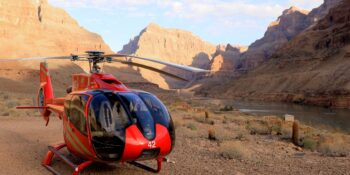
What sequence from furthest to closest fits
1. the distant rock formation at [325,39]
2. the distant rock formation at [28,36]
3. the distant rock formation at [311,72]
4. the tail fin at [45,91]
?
the distant rock formation at [28,36] → the distant rock formation at [325,39] → the distant rock formation at [311,72] → the tail fin at [45,91]

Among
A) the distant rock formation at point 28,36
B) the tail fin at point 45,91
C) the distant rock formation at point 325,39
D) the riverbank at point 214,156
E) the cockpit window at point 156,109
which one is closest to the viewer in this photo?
the cockpit window at point 156,109

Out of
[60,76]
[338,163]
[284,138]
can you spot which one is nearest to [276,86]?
[60,76]

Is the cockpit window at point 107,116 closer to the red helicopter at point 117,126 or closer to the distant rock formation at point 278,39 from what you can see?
the red helicopter at point 117,126

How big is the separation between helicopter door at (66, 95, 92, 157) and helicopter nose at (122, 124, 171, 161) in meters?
0.86

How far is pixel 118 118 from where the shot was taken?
22.8 ft

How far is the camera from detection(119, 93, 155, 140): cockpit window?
6.88 metres

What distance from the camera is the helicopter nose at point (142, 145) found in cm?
666

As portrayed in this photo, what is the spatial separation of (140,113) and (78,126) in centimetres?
136

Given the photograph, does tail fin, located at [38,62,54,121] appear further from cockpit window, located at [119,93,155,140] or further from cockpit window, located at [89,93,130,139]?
cockpit window, located at [119,93,155,140]

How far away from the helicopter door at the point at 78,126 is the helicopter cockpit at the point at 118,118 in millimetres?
302

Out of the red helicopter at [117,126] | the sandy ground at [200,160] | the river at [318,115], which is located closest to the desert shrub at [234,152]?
the sandy ground at [200,160]

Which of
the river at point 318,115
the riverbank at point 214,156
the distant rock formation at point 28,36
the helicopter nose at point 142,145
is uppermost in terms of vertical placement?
the distant rock formation at point 28,36

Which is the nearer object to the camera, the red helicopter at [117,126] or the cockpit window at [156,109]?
the red helicopter at [117,126]

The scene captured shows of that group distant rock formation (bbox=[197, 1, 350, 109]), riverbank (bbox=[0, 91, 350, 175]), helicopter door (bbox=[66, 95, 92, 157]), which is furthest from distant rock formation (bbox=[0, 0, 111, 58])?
helicopter door (bbox=[66, 95, 92, 157])
